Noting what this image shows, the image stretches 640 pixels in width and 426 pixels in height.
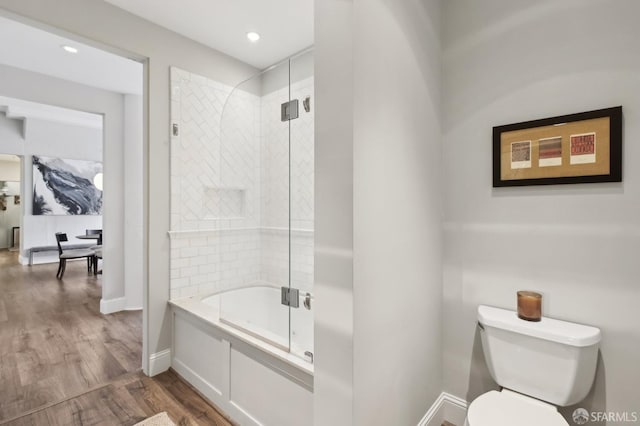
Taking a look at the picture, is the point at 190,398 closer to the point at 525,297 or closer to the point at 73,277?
the point at 525,297

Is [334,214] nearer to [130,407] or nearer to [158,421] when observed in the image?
[158,421]

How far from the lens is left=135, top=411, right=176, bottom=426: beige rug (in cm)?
179

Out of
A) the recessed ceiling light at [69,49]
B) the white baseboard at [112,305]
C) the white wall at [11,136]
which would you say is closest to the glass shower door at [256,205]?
the recessed ceiling light at [69,49]

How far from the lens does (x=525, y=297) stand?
1476 mm

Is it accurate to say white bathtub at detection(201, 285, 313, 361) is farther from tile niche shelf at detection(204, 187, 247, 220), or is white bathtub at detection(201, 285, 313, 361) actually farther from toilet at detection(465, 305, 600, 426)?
toilet at detection(465, 305, 600, 426)

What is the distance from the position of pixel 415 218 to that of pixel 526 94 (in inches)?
35.4

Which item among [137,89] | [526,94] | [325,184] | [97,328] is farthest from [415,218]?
[137,89]

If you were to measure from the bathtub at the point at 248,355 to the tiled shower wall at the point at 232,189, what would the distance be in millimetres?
258

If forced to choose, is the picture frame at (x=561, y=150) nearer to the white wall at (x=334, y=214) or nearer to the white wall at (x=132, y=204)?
the white wall at (x=334, y=214)

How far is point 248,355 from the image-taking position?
5.75 feet

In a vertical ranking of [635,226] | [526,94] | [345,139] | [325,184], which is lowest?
[635,226]

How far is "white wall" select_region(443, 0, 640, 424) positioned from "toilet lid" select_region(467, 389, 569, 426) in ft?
1.10

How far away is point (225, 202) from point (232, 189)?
0.15m

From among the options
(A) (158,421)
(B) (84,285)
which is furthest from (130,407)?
(B) (84,285)
